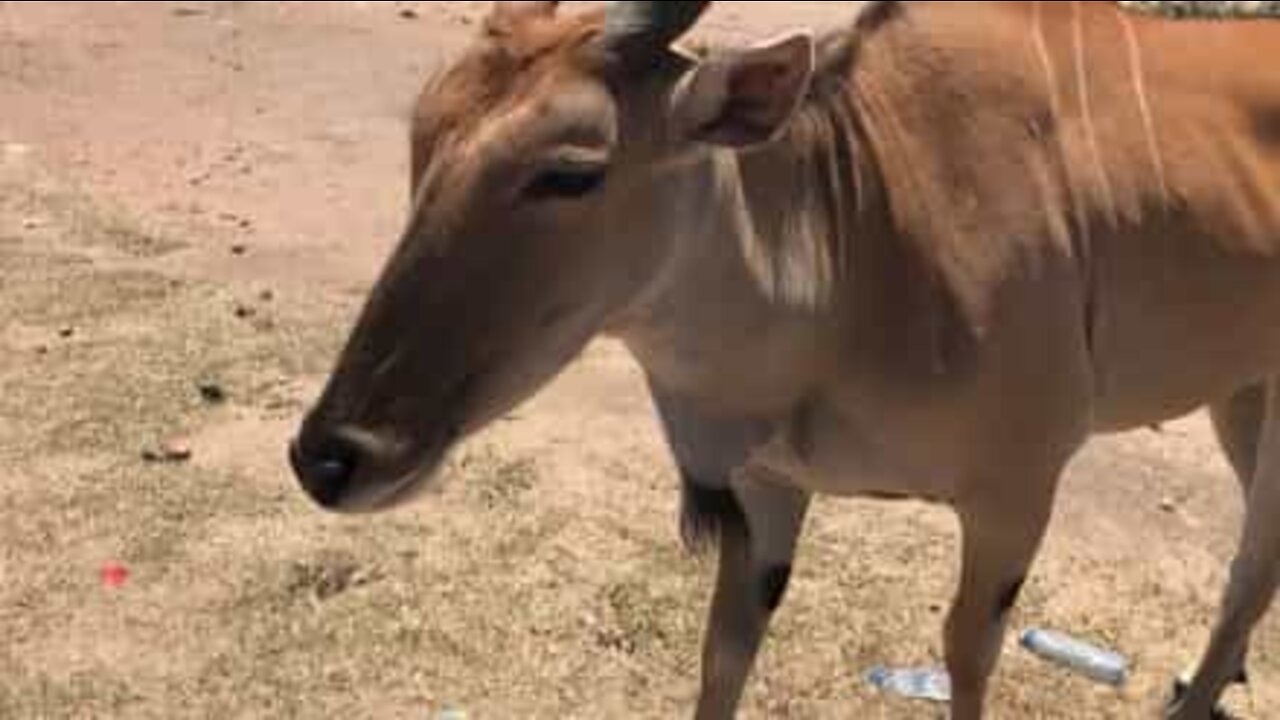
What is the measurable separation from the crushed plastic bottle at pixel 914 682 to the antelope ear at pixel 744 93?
1683mm

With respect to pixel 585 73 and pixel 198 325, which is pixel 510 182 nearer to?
pixel 585 73

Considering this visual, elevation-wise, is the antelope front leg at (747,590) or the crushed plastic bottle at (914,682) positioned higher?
the antelope front leg at (747,590)

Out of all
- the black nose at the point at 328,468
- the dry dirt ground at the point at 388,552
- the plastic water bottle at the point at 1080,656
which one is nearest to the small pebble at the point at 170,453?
the dry dirt ground at the point at 388,552

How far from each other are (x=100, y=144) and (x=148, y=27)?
1.82 metres

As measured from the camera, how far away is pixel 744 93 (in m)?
2.43

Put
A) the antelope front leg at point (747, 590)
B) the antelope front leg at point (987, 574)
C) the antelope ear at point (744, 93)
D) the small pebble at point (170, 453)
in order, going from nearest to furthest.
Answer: the antelope ear at point (744, 93) → the antelope front leg at point (987, 574) → the antelope front leg at point (747, 590) → the small pebble at point (170, 453)

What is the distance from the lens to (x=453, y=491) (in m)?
4.43

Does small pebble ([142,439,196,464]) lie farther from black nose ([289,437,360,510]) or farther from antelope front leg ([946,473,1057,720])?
black nose ([289,437,360,510])

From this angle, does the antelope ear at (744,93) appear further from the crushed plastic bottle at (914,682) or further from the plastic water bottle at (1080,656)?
the plastic water bottle at (1080,656)

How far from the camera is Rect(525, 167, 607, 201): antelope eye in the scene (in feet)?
7.61

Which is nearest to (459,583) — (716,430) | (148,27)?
(716,430)

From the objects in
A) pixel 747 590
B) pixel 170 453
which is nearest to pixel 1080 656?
pixel 747 590

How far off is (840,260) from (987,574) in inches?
25.0

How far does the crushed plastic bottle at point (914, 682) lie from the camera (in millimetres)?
3764
